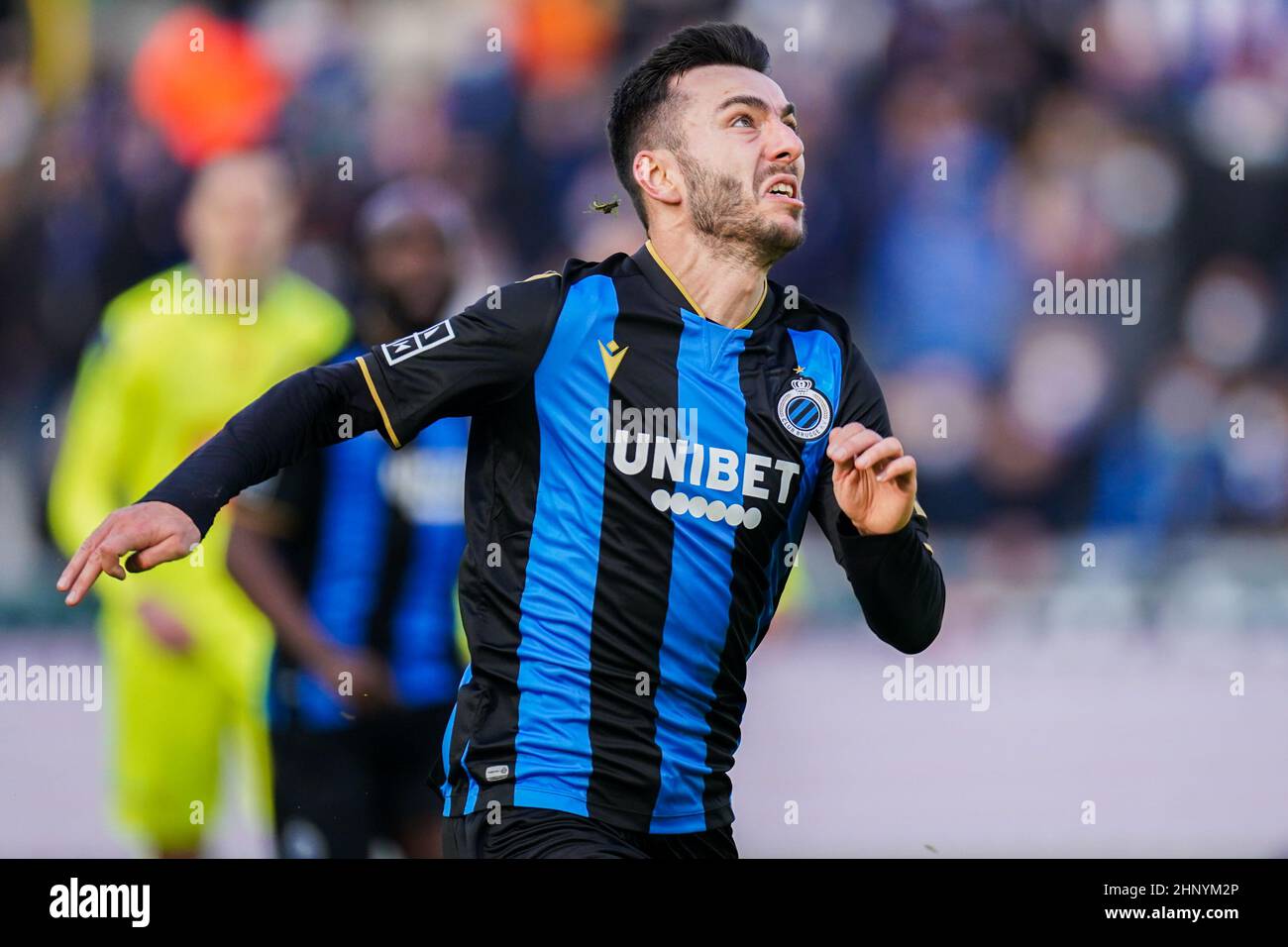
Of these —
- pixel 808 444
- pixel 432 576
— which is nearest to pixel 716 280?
pixel 808 444

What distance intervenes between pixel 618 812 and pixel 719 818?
0.26 metres

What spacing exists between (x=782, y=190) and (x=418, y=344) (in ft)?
2.54

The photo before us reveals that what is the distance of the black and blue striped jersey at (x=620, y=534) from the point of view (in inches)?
112

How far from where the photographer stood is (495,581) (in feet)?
9.61

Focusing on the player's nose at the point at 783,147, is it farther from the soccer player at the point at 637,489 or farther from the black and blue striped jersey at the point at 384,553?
the black and blue striped jersey at the point at 384,553

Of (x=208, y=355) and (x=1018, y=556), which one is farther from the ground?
(x=208, y=355)

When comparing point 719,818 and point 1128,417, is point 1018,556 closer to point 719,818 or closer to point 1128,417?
point 1128,417

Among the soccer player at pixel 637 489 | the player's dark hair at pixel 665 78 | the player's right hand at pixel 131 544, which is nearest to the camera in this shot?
the player's right hand at pixel 131 544

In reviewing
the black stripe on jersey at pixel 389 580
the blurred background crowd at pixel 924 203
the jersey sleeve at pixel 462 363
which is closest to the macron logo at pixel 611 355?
the jersey sleeve at pixel 462 363

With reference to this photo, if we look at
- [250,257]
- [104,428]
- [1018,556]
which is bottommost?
[1018,556]

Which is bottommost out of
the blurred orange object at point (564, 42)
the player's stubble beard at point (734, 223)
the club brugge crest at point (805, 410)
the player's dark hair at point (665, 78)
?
the club brugge crest at point (805, 410)

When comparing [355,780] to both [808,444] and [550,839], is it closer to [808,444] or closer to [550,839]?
[550,839]

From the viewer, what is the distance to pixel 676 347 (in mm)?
3061

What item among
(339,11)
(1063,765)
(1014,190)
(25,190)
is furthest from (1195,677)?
(25,190)
